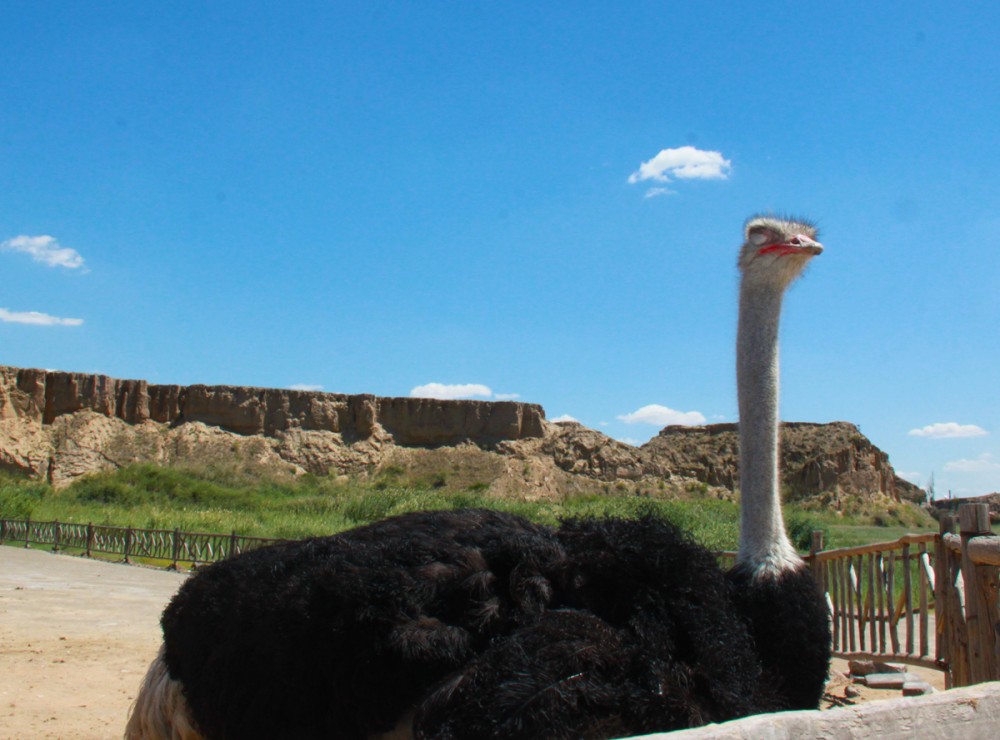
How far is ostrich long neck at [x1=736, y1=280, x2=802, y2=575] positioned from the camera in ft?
11.2

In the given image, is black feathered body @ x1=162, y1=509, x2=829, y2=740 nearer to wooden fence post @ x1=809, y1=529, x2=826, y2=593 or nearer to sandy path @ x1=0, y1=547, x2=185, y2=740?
sandy path @ x1=0, y1=547, x2=185, y2=740

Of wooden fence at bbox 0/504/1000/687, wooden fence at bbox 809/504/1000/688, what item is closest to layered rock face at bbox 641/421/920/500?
wooden fence at bbox 0/504/1000/687

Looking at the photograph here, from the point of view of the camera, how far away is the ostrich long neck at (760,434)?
135 inches

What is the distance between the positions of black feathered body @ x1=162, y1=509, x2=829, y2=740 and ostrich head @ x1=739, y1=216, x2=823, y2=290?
142 centimetres

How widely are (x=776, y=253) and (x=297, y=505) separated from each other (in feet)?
108

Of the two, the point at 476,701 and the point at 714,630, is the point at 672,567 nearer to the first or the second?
the point at 714,630

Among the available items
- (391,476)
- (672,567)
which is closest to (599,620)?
(672,567)

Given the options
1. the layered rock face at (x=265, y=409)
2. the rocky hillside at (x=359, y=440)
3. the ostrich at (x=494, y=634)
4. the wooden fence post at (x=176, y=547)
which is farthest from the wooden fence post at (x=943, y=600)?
the layered rock face at (x=265, y=409)

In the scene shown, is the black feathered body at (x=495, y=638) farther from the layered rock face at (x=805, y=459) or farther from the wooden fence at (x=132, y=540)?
the layered rock face at (x=805, y=459)

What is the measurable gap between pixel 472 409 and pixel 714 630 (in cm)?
5325

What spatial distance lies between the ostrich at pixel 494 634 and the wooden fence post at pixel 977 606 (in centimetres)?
205

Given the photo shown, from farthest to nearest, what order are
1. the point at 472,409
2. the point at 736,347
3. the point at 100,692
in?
the point at 472,409, the point at 100,692, the point at 736,347

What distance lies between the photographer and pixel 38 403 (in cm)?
4822

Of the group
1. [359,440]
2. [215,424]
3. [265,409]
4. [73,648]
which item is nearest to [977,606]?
[73,648]
